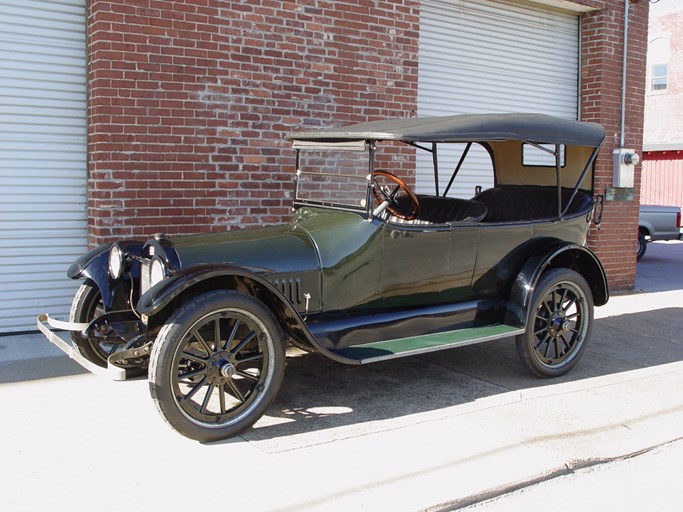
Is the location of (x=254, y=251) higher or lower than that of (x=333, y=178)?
lower

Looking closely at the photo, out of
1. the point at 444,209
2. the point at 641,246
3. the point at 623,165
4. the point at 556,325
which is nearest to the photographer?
the point at 556,325

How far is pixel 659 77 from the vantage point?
28.4 meters

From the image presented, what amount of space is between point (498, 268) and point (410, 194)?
33.3 inches

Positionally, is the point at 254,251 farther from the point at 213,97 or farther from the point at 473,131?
the point at 213,97

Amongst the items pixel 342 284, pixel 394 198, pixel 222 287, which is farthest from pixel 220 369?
pixel 394 198

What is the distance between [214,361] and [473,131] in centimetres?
225

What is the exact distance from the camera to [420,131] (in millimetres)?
4574

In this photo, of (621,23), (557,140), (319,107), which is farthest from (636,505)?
(621,23)

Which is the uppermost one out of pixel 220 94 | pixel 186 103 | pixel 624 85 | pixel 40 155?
pixel 624 85

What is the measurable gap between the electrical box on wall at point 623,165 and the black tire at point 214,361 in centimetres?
656

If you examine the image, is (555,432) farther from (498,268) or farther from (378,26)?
(378,26)

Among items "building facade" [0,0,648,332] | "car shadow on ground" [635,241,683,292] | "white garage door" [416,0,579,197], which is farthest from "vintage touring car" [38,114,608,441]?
"car shadow on ground" [635,241,683,292]

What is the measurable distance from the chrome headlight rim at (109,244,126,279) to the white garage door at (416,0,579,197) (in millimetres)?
4331

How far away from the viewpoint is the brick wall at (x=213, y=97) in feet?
19.8
